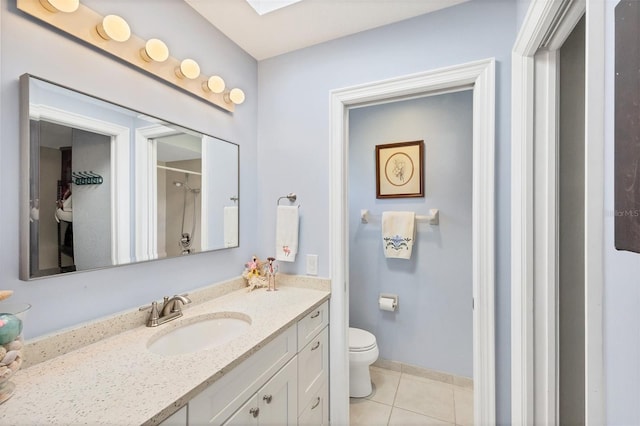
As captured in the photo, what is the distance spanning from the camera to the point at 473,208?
138cm

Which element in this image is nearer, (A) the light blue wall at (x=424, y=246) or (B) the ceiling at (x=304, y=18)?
(B) the ceiling at (x=304, y=18)

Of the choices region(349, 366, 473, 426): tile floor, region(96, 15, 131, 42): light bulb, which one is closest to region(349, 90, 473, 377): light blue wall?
region(349, 366, 473, 426): tile floor

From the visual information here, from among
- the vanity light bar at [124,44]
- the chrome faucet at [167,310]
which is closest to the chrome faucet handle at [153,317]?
the chrome faucet at [167,310]

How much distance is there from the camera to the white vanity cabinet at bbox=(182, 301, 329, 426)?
2.84 feet

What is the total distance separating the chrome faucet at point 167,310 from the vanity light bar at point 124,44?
3.35 feet

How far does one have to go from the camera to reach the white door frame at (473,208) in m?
1.30

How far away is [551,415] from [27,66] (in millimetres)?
2248

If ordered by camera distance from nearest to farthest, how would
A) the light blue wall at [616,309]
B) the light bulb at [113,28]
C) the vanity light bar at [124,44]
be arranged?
the light blue wall at [616,309] < the vanity light bar at [124,44] < the light bulb at [113,28]

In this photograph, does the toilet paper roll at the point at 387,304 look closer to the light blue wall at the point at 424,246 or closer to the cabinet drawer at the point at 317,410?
the light blue wall at the point at 424,246

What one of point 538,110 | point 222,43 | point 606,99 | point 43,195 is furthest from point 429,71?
point 43,195

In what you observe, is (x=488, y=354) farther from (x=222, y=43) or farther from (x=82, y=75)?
(x=222, y=43)

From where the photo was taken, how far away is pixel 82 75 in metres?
1.01

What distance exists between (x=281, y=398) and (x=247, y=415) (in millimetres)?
225

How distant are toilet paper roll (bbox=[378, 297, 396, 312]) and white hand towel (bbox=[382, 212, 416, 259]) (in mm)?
370
